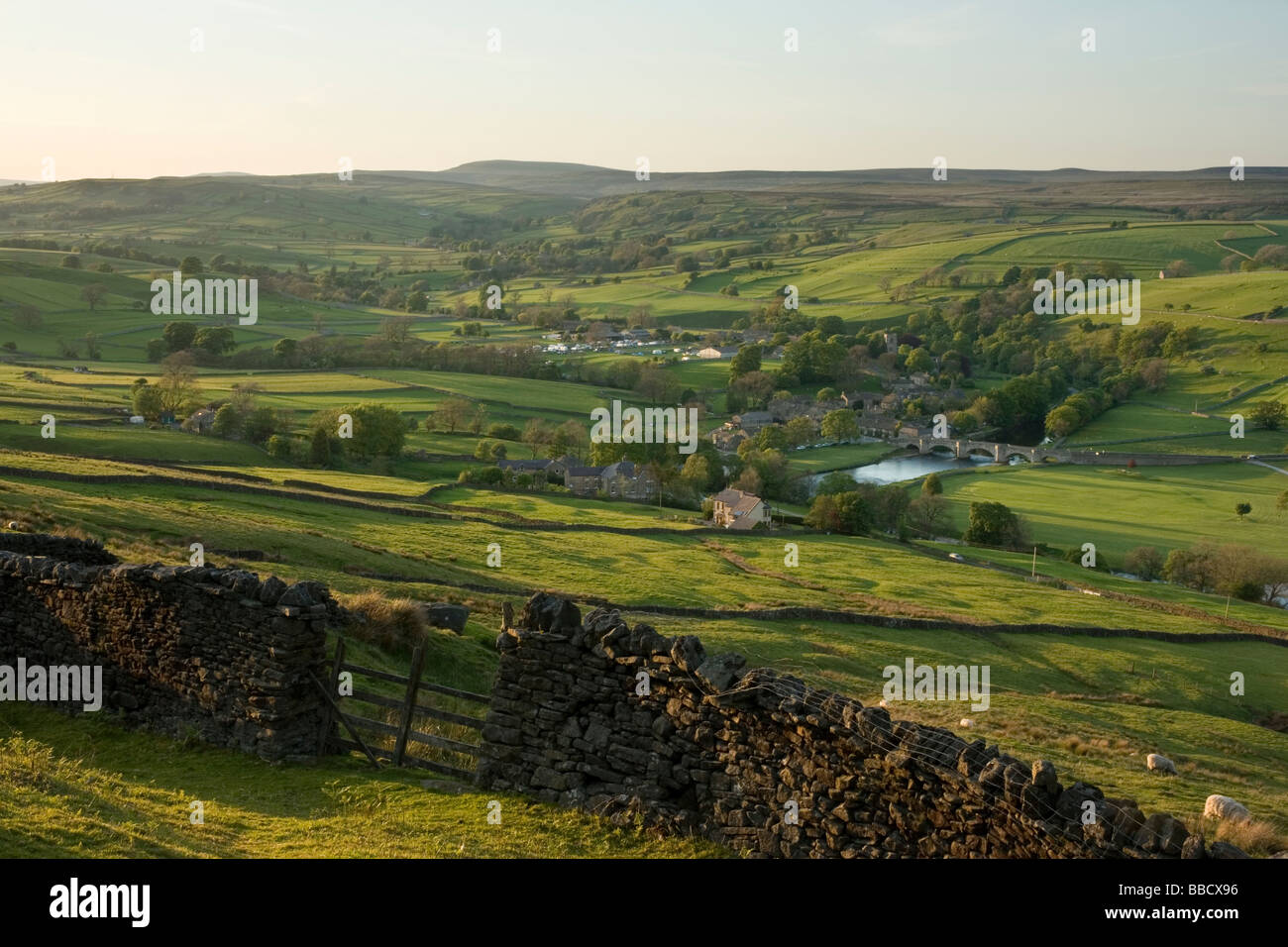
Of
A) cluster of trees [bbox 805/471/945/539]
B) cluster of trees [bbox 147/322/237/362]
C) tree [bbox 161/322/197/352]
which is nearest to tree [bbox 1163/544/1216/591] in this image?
cluster of trees [bbox 805/471/945/539]

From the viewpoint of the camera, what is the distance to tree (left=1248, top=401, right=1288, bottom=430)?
138875mm

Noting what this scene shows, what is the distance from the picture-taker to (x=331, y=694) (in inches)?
555

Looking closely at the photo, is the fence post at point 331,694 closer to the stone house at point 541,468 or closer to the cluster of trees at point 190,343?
the stone house at point 541,468

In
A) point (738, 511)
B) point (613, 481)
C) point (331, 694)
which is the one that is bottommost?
point (738, 511)

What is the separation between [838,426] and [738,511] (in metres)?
77.3

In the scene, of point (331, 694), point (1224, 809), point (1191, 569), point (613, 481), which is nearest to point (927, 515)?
point (1191, 569)

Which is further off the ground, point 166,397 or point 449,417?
point 166,397

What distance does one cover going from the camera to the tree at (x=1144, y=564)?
7912cm

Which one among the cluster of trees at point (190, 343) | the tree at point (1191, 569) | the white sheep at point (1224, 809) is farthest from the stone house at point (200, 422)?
the white sheep at point (1224, 809)

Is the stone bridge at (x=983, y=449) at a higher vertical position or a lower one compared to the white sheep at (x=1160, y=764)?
lower

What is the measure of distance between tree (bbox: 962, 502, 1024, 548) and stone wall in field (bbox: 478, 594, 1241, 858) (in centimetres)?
7649

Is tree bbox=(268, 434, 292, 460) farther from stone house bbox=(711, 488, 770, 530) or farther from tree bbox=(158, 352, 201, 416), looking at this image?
stone house bbox=(711, 488, 770, 530)

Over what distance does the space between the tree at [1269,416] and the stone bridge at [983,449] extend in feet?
94.1

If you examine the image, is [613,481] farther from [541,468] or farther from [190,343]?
[190,343]
